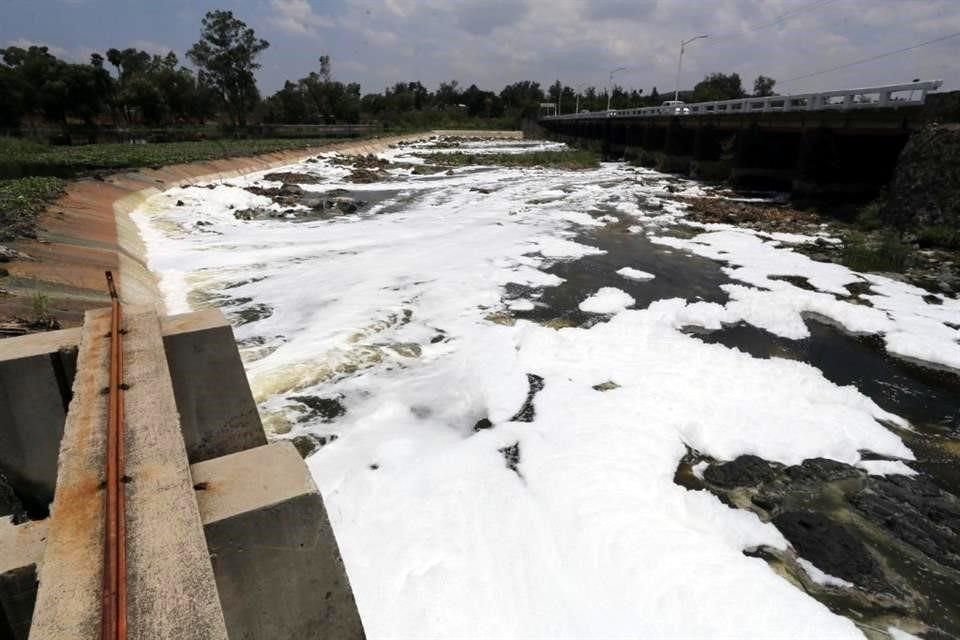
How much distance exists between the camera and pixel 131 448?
2.75m

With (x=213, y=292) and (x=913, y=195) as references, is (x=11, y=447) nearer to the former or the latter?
(x=213, y=292)

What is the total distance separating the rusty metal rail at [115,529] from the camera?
6.06ft

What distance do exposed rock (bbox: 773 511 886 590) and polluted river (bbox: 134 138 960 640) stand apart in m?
0.02

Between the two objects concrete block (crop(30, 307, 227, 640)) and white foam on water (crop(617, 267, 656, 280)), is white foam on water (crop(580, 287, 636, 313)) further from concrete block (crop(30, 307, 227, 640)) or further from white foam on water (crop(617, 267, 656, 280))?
concrete block (crop(30, 307, 227, 640))

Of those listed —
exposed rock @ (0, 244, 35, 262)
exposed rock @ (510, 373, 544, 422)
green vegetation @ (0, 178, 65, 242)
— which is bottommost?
exposed rock @ (510, 373, 544, 422)

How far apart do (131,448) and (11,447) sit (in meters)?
1.84

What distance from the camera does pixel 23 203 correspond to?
Answer: 44.0ft

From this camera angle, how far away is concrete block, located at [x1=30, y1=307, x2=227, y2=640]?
1.89 metres

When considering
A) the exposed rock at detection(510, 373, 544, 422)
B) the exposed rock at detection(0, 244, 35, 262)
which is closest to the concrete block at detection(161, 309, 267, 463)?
the exposed rock at detection(510, 373, 544, 422)

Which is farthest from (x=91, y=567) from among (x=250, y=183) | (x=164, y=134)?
(x=164, y=134)

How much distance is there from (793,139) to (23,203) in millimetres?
32387

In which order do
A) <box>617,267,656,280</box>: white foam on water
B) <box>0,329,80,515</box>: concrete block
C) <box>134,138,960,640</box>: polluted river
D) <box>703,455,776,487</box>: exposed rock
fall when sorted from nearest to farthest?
<box>0,329,80,515</box>: concrete block < <box>134,138,960,640</box>: polluted river < <box>703,455,776,487</box>: exposed rock < <box>617,267,656,280</box>: white foam on water

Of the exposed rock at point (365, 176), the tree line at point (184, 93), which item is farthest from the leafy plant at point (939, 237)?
the tree line at point (184, 93)

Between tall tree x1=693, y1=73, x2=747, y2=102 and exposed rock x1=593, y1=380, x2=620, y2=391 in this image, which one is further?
tall tree x1=693, y1=73, x2=747, y2=102
